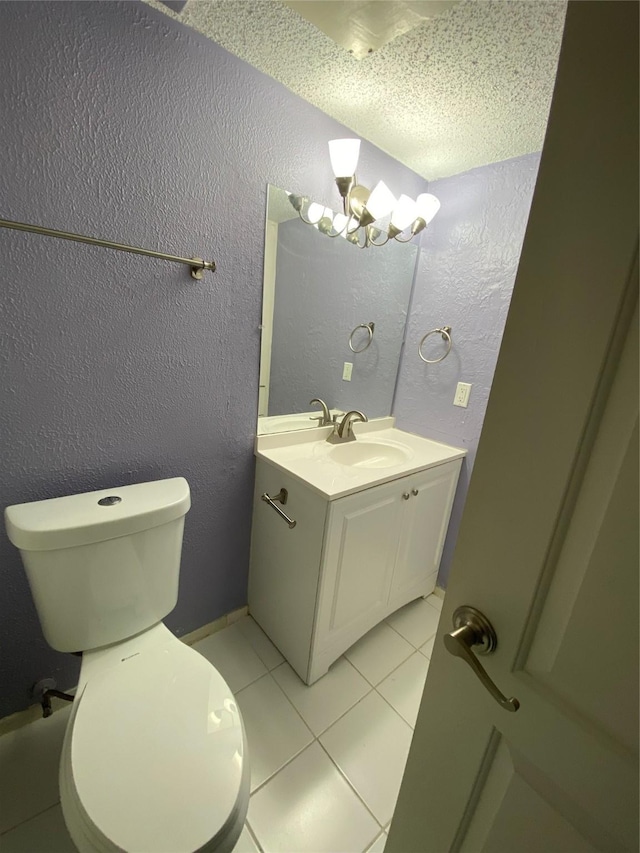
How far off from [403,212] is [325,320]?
1.78 ft

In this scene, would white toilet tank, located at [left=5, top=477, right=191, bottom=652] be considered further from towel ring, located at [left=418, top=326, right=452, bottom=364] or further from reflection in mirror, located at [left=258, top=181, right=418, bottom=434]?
towel ring, located at [left=418, top=326, right=452, bottom=364]

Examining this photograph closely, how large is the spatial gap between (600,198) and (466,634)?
0.54m

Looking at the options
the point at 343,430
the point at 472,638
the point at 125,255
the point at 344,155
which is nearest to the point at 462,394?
the point at 343,430

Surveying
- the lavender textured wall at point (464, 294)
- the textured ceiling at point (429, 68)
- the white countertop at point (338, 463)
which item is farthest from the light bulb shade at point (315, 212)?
the white countertop at point (338, 463)

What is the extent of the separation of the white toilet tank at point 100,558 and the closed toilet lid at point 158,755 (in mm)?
138

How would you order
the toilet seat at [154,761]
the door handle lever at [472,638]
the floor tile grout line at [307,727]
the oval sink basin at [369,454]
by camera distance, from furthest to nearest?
the oval sink basin at [369,454] < the floor tile grout line at [307,727] < the toilet seat at [154,761] < the door handle lever at [472,638]

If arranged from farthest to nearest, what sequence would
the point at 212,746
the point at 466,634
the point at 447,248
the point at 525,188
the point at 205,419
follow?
the point at 447,248 → the point at 525,188 → the point at 205,419 → the point at 212,746 → the point at 466,634

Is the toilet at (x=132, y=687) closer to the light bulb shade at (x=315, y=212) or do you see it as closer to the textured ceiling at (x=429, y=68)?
the light bulb shade at (x=315, y=212)

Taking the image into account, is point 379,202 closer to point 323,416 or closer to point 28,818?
point 323,416

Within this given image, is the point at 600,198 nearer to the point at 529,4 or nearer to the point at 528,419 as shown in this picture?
the point at 528,419

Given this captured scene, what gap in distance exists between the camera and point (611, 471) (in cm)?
36

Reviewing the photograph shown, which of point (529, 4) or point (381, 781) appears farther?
point (381, 781)

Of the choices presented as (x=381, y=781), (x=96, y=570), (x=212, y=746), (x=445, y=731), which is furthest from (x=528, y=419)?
(x=381, y=781)

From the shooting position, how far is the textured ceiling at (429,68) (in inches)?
35.2
